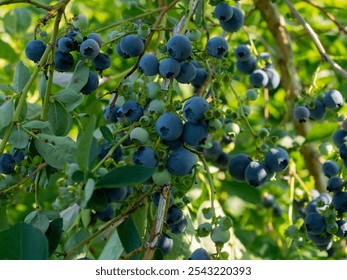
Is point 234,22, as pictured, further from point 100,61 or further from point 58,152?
point 58,152

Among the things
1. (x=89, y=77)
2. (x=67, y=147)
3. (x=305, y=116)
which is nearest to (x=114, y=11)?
(x=305, y=116)

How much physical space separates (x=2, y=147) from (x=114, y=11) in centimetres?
154

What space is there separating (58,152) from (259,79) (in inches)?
32.3

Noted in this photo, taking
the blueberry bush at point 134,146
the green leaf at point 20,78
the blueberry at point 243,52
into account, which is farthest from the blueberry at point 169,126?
the blueberry at point 243,52

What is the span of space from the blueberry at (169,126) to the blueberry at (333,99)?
2.10 feet

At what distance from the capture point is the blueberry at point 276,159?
50.3 inches

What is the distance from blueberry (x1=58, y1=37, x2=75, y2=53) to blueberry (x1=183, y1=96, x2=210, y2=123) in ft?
0.91

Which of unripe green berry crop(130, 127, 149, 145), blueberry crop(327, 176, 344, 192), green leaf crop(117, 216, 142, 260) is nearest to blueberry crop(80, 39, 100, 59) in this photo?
unripe green berry crop(130, 127, 149, 145)

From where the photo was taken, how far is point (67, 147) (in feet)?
3.63

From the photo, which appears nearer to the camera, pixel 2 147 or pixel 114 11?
pixel 2 147

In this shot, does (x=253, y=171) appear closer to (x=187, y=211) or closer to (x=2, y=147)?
(x=187, y=211)

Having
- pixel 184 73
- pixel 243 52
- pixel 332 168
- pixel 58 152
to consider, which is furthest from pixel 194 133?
pixel 243 52

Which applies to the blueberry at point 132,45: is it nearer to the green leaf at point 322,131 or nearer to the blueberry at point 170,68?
the blueberry at point 170,68

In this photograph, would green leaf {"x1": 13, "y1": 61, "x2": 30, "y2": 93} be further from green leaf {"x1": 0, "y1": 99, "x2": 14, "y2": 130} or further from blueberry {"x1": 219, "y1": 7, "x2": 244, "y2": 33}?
blueberry {"x1": 219, "y1": 7, "x2": 244, "y2": 33}
